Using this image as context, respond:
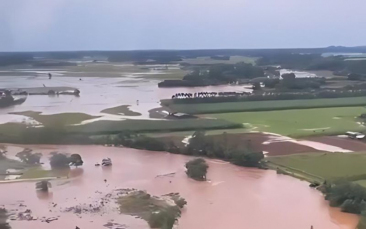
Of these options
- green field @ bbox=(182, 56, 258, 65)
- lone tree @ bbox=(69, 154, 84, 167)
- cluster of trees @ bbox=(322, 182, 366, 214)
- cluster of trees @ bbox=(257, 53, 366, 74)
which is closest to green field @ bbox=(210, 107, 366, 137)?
cluster of trees @ bbox=(322, 182, 366, 214)

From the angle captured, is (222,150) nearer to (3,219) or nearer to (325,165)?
(325,165)

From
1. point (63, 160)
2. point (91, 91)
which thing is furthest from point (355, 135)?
point (91, 91)

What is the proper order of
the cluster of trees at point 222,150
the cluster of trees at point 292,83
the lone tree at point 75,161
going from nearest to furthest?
the lone tree at point 75,161 → the cluster of trees at point 222,150 → the cluster of trees at point 292,83

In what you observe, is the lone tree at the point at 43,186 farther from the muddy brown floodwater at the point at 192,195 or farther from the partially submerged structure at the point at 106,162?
the partially submerged structure at the point at 106,162

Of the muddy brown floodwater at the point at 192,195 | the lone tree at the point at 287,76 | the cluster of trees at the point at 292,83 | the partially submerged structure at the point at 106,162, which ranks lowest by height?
the muddy brown floodwater at the point at 192,195

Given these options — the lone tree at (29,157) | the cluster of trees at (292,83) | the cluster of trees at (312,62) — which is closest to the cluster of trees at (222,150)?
the lone tree at (29,157)

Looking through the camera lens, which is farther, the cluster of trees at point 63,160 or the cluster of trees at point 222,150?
the cluster of trees at point 222,150

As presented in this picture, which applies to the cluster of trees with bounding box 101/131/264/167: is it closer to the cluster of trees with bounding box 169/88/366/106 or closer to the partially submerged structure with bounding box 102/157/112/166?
the partially submerged structure with bounding box 102/157/112/166
